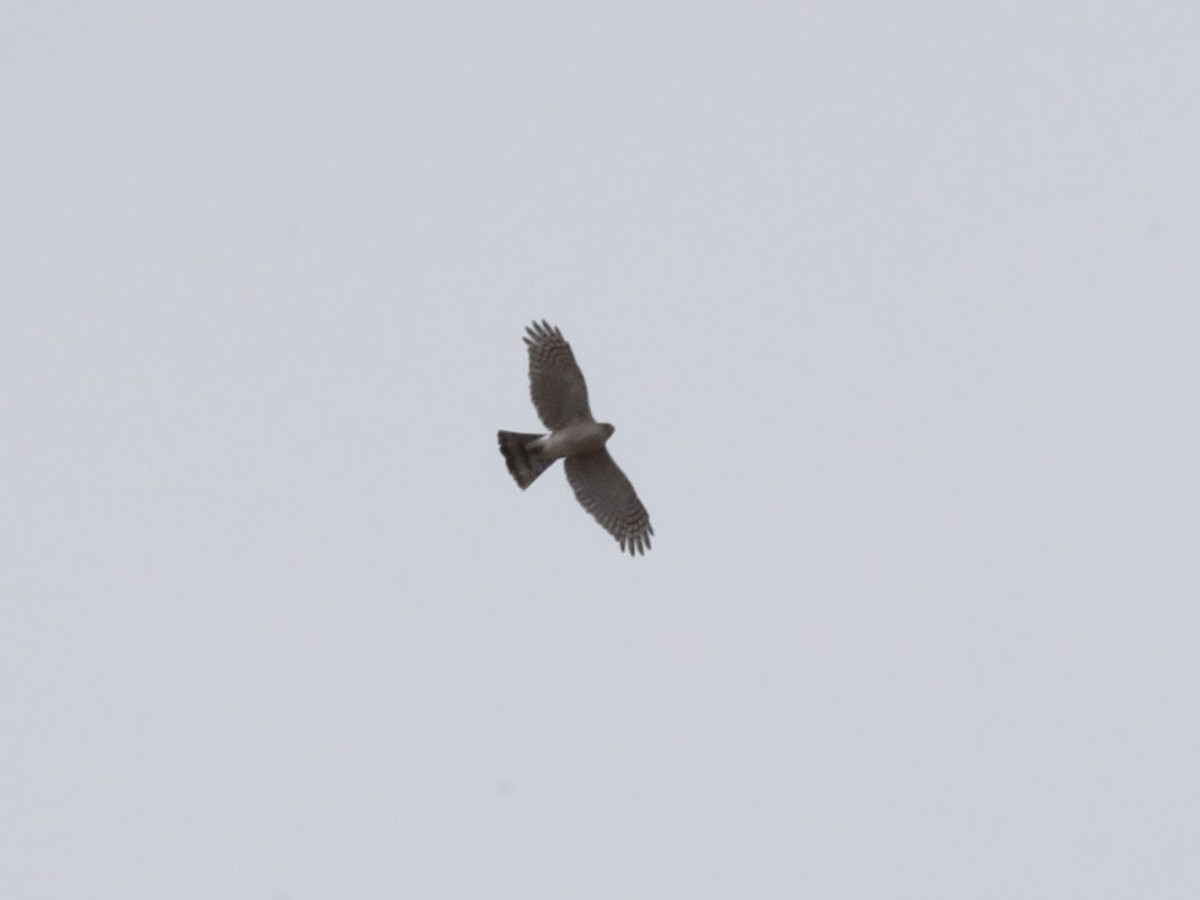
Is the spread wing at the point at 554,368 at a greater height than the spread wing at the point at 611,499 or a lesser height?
greater

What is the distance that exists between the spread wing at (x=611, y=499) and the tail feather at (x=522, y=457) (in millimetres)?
572

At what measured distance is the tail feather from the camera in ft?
118

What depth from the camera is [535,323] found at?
35688 mm

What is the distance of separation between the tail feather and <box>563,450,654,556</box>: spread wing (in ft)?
1.88

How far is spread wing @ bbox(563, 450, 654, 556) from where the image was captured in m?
36.4

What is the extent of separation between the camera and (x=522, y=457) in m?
36.0

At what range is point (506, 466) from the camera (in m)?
36.0

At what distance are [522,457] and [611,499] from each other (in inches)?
62.4

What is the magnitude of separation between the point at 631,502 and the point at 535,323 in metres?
2.97

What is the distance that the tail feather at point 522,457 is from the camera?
35.9 meters

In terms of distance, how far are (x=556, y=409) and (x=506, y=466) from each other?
1.02m

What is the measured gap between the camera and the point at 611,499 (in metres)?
36.8

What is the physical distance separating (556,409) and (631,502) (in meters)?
1.95

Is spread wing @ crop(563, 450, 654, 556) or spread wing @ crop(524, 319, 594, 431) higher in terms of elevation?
spread wing @ crop(524, 319, 594, 431)
